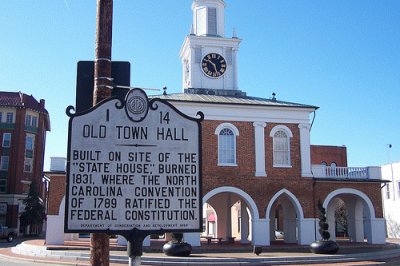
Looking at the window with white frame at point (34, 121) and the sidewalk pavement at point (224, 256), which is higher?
the window with white frame at point (34, 121)

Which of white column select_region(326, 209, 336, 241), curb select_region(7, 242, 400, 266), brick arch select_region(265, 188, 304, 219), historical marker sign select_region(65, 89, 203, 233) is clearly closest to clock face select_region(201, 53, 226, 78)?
brick arch select_region(265, 188, 304, 219)

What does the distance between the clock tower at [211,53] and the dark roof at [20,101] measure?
30809mm

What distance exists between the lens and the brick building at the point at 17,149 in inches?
2149

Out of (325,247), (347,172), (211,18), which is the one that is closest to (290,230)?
(347,172)

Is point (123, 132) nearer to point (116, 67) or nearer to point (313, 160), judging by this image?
point (116, 67)

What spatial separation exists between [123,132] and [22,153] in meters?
55.2

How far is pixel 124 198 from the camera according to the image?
5543mm

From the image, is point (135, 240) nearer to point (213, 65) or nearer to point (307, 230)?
point (307, 230)

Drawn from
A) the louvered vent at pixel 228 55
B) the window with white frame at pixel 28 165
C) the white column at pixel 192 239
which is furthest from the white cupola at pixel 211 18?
the window with white frame at pixel 28 165

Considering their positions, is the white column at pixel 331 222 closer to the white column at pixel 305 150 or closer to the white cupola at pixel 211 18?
the white column at pixel 305 150

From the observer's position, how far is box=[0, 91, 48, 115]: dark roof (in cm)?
5712

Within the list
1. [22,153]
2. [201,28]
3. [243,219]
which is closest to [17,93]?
[22,153]

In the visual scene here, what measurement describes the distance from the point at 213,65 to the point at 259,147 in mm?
7547

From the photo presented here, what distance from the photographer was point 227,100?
101ft
